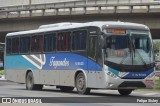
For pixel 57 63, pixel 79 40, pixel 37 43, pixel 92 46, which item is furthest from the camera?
pixel 37 43

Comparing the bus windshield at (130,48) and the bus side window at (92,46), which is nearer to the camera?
the bus windshield at (130,48)

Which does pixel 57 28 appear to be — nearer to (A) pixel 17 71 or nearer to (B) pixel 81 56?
(B) pixel 81 56

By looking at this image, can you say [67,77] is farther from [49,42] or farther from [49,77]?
[49,42]

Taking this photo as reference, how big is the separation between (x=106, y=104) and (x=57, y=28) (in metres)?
9.12

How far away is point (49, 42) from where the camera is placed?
87.1 ft

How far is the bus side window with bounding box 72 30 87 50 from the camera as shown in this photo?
23.5m

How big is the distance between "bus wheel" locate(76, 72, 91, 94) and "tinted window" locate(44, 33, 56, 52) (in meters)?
2.88

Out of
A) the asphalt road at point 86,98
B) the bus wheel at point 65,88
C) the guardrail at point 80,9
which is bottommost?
the bus wheel at point 65,88

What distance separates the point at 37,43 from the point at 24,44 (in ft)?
5.41

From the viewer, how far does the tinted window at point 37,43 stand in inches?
1084

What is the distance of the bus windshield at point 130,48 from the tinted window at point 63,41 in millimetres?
3146

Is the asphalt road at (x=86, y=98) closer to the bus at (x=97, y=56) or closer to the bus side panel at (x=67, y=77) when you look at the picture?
the bus at (x=97, y=56)

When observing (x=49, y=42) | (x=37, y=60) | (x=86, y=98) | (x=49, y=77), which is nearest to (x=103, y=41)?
(x=86, y=98)

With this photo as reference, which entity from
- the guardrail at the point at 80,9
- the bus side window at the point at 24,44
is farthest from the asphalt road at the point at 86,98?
the guardrail at the point at 80,9
